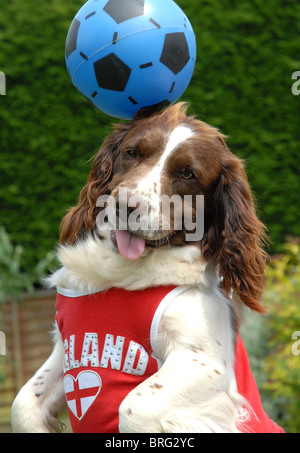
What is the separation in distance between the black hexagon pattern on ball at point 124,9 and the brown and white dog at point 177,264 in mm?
469

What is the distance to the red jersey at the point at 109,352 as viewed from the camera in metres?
2.63

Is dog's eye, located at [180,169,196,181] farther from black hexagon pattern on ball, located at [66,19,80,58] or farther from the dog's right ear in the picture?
black hexagon pattern on ball, located at [66,19,80,58]

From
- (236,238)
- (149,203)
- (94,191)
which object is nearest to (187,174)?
(149,203)

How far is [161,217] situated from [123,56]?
0.73 metres

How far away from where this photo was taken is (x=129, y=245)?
2664 mm

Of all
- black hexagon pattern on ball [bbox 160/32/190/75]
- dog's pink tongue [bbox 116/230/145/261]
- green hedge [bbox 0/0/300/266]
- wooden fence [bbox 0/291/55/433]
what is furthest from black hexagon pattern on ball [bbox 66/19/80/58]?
wooden fence [bbox 0/291/55/433]

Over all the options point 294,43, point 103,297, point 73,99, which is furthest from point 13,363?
point 294,43

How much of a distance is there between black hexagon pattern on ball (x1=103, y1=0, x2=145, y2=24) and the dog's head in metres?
0.47

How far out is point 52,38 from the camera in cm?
646

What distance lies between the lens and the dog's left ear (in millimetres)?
2715

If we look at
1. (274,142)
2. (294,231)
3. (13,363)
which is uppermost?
(274,142)

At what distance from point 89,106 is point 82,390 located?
4.40 meters

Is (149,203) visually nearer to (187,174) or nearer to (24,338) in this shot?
(187,174)

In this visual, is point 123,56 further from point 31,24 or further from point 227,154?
point 31,24
